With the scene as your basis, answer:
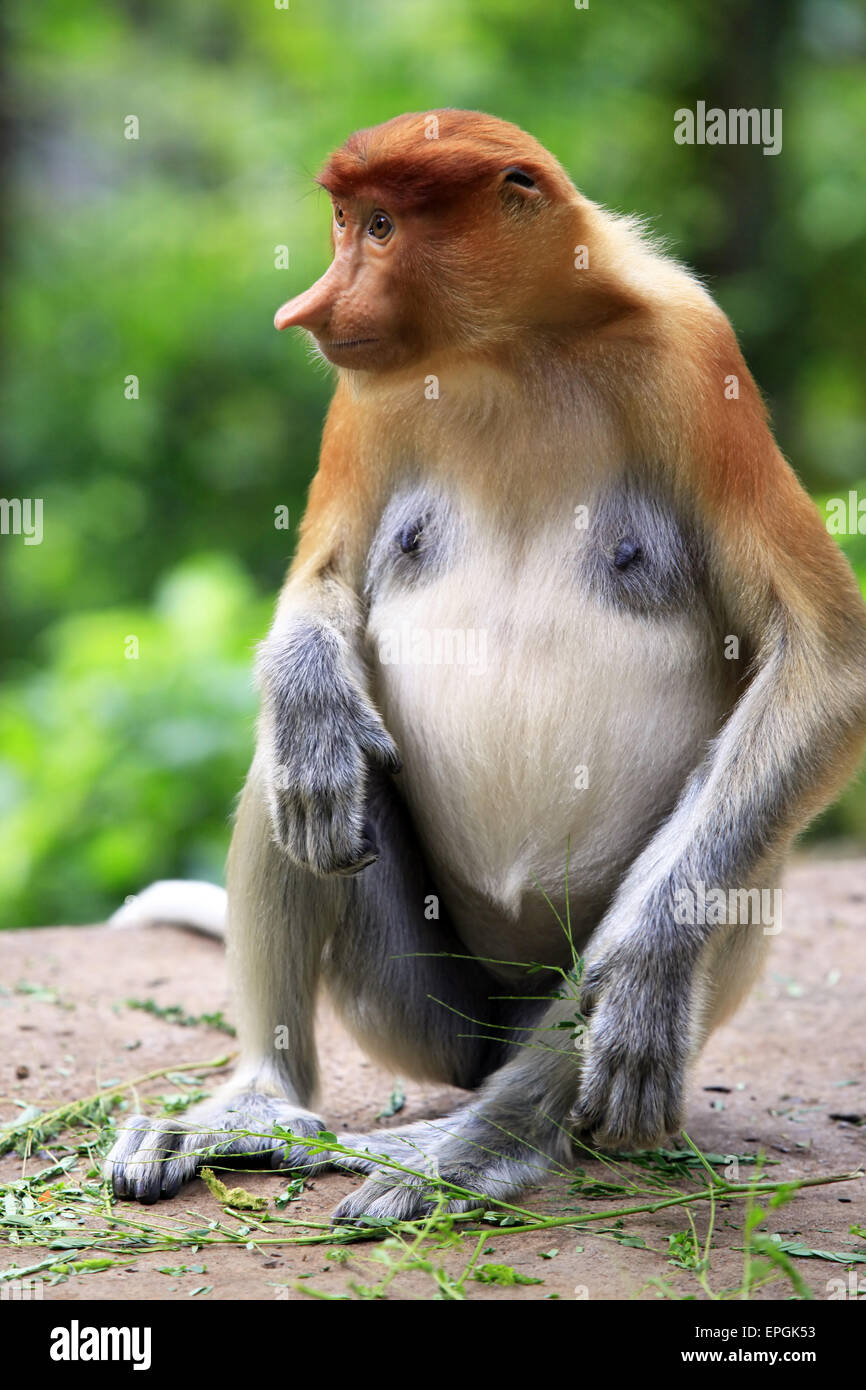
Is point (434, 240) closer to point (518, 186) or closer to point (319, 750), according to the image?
point (518, 186)

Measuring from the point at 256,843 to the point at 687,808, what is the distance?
1063 millimetres

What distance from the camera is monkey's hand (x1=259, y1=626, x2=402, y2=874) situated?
11.1 ft

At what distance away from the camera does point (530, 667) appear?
134 inches

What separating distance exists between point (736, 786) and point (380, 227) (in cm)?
143

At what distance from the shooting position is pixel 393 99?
34.3 ft

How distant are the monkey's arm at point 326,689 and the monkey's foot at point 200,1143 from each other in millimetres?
657

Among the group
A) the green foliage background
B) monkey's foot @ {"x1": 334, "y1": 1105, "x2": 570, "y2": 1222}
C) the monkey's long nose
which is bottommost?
monkey's foot @ {"x1": 334, "y1": 1105, "x2": 570, "y2": 1222}

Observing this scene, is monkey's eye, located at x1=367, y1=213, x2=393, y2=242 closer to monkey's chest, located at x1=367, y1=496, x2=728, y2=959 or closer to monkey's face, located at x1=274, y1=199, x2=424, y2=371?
monkey's face, located at x1=274, y1=199, x2=424, y2=371

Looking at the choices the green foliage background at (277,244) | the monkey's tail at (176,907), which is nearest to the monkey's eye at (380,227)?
the monkey's tail at (176,907)

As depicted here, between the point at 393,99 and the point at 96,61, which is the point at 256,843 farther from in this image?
the point at 96,61

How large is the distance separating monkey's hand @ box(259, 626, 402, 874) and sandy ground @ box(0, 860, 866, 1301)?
799 millimetres

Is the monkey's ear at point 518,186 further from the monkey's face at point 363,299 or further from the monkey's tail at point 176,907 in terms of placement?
the monkey's tail at point 176,907

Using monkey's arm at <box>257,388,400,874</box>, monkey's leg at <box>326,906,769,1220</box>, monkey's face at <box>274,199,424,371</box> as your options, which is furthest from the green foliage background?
monkey's face at <box>274,199,424,371</box>

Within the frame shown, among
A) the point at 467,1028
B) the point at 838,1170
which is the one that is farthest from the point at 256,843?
the point at 838,1170
